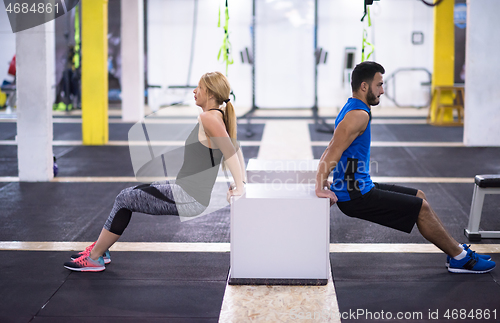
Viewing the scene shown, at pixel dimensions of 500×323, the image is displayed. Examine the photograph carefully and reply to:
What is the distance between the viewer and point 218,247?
3863 mm

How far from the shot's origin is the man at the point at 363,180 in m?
3.02

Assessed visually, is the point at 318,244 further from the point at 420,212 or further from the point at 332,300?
the point at 420,212

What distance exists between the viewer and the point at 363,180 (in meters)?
3.10

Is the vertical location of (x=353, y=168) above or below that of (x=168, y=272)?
above

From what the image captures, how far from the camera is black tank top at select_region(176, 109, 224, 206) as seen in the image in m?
3.09

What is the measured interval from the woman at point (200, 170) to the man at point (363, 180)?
21.5 inches

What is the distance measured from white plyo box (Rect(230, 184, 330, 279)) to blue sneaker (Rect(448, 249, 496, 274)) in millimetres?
810

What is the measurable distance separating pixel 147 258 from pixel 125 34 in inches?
341

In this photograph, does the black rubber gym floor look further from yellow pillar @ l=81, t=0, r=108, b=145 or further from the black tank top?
yellow pillar @ l=81, t=0, r=108, b=145

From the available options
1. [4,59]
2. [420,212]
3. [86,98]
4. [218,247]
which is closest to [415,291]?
[420,212]

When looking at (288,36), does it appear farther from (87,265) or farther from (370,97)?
(87,265)

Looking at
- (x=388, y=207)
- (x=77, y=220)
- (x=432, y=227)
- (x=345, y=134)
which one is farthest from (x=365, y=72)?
(x=77, y=220)

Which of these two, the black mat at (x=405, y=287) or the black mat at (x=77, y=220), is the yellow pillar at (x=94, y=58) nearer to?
the black mat at (x=77, y=220)

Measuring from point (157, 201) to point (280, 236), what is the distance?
750 mm
